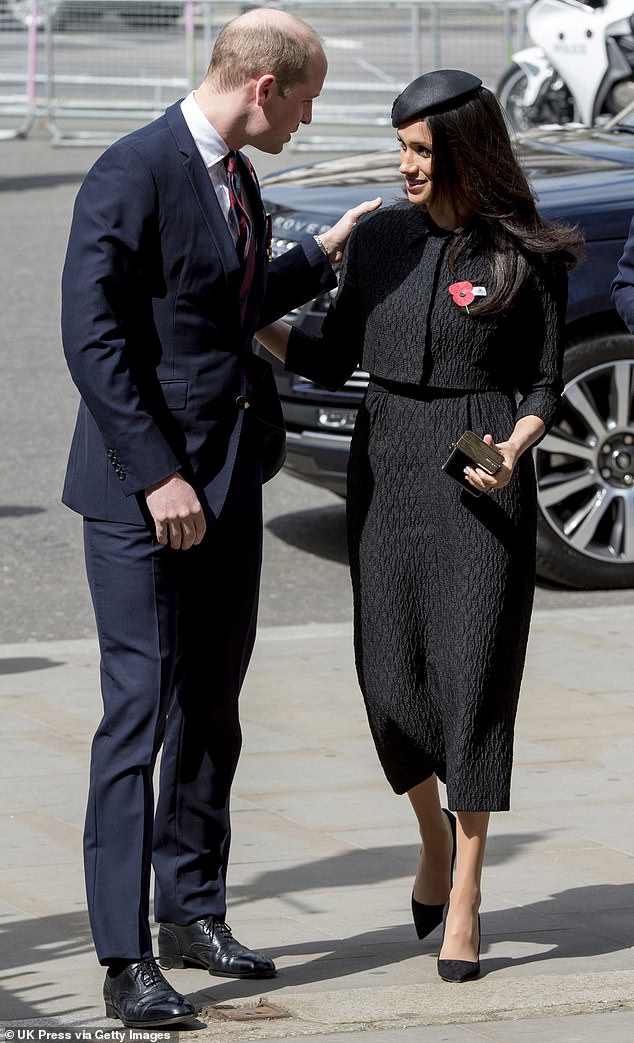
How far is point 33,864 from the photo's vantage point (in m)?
4.82

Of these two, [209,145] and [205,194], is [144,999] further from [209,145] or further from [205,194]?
[209,145]

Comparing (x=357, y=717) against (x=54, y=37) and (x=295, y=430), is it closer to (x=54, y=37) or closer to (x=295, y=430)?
(x=295, y=430)

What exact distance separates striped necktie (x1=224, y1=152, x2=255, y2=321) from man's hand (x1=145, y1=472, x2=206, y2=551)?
40 cm

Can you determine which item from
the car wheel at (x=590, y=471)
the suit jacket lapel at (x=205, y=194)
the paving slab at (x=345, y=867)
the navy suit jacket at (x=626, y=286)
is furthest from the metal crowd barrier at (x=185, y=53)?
the suit jacket lapel at (x=205, y=194)

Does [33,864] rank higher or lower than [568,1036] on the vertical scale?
lower

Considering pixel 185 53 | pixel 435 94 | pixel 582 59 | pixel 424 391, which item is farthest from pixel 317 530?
pixel 185 53

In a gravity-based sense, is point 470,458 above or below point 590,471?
above

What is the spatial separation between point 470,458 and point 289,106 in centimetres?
77

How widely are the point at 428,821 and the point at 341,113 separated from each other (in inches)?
780

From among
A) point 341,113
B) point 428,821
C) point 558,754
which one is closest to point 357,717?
point 558,754

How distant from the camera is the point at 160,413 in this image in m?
3.93

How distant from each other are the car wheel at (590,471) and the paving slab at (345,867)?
0.82m

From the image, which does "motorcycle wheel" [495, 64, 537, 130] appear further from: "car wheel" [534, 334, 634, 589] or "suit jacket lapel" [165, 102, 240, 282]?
"suit jacket lapel" [165, 102, 240, 282]

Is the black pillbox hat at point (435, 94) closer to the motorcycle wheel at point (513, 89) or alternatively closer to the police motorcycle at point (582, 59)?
the police motorcycle at point (582, 59)
